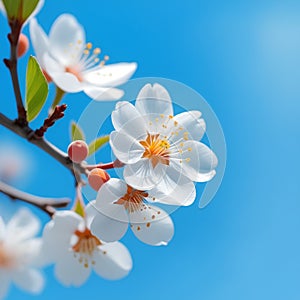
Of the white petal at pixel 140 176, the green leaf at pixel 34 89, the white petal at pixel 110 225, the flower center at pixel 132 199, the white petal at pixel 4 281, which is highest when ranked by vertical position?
the green leaf at pixel 34 89

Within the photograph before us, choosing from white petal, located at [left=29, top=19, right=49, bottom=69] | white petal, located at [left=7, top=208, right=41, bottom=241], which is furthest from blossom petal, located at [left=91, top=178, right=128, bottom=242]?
white petal, located at [left=7, top=208, right=41, bottom=241]

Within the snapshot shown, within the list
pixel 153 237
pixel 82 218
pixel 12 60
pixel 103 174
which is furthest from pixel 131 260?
pixel 12 60

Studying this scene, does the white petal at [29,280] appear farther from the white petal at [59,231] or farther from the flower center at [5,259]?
the white petal at [59,231]

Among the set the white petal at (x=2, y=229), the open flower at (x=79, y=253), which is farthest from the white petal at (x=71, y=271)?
the white petal at (x=2, y=229)

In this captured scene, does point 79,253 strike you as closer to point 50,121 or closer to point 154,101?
point 50,121

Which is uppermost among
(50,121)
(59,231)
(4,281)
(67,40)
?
(67,40)

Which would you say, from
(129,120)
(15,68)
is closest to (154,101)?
(129,120)

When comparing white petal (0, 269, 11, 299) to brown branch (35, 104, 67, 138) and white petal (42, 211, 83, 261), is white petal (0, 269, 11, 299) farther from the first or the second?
brown branch (35, 104, 67, 138)
